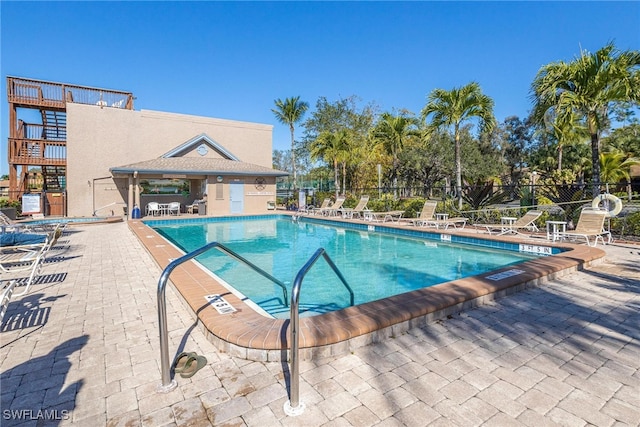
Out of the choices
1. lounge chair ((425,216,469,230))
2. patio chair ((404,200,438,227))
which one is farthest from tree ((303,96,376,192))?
lounge chair ((425,216,469,230))

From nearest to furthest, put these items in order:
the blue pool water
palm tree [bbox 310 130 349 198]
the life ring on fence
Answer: the blue pool water
the life ring on fence
palm tree [bbox 310 130 349 198]

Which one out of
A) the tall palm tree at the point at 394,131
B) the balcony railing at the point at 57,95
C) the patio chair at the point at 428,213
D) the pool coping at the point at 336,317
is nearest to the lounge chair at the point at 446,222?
the patio chair at the point at 428,213

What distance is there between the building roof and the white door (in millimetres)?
1021

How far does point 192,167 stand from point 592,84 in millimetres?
18185

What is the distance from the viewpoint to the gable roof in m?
20.6

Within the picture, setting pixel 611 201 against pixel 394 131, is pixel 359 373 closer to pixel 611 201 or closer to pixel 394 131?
pixel 611 201

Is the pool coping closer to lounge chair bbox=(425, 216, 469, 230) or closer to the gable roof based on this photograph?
lounge chair bbox=(425, 216, 469, 230)

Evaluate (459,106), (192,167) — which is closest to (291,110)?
(192,167)

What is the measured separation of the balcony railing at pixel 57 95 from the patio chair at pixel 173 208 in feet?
23.2

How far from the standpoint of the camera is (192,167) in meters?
19.2

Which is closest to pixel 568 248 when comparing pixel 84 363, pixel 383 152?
pixel 84 363

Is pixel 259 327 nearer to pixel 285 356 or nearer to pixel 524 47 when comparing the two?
pixel 285 356

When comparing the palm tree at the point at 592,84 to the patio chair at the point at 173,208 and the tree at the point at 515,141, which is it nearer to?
the patio chair at the point at 173,208

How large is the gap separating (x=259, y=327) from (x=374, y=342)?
1.19m
